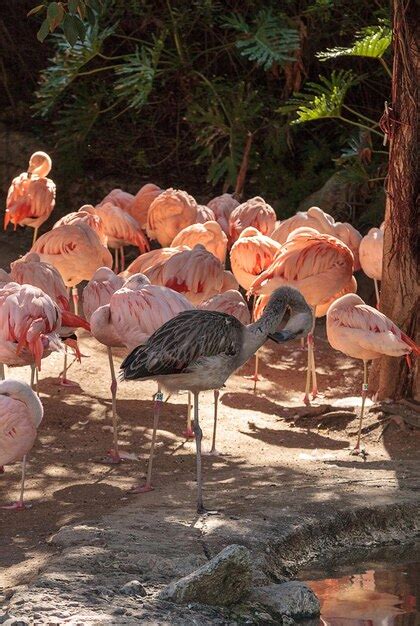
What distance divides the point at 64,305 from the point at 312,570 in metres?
2.98

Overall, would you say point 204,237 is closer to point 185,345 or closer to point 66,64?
point 66,64

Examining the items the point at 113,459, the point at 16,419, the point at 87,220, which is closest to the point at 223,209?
the point at 87,220

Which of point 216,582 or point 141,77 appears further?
point 141,77

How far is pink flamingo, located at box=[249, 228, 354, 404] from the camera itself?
7.77 metres

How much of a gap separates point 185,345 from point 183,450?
1.58 m

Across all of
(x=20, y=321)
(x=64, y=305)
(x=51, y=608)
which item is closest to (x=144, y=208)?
(x=64, y=305)

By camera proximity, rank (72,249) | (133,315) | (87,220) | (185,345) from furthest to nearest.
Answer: (87,220) → (72,249) → (133,315) → (185,345)

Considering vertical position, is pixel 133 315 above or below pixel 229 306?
above

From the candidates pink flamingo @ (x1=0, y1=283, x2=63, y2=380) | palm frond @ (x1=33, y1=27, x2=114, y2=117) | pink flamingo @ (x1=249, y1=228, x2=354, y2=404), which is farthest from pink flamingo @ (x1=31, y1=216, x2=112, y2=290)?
palm frond @ (x1=33, y1=27, x2=114, y2=117)

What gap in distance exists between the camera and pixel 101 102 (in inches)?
517

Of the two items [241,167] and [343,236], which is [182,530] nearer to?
[343,236]

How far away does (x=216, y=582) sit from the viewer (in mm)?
4004

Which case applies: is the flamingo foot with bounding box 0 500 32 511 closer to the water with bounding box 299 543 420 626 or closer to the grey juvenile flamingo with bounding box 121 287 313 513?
the grey juvenile flamingo with bounding box 121 287 313 513

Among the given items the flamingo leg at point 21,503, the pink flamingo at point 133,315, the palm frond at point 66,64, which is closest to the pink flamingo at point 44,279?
the pink flamingo at point 133,315
